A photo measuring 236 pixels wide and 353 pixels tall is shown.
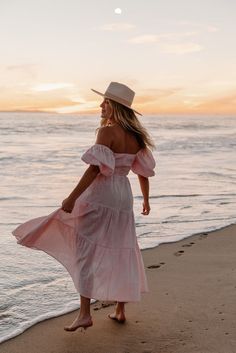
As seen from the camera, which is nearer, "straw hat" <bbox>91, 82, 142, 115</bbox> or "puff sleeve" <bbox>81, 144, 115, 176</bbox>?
"puff sleeve" <bbox>81, 144, 115, 176</bbox>

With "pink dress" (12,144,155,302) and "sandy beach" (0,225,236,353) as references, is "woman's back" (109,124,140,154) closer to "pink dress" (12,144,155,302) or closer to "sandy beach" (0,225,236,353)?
"pink dress" (12,144,155,302)

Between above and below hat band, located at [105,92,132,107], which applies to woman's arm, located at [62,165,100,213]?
below

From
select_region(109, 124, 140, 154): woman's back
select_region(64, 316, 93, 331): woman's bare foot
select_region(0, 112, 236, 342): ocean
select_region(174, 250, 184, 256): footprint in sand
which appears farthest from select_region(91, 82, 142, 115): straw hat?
select_region(174, 250, 184, 256): footprint in sand

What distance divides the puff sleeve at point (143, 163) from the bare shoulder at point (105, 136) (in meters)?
0.32

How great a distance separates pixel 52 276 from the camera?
5.20 m

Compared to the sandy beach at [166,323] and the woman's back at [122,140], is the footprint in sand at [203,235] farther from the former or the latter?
the woman's back at [122,140]

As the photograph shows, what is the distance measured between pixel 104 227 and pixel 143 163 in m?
0.55

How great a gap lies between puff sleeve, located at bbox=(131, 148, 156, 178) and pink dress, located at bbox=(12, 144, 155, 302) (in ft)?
0.22

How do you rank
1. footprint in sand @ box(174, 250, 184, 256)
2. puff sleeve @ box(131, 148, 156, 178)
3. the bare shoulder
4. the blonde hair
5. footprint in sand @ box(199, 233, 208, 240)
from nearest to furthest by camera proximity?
the bare shoulder < the blonde hair < puff sleeve @ box(131, 148, 156, 178) < footprint in sand @ box(174, 250, 184, 256) < footprint in sand @ box(199, 233, 208, 240)

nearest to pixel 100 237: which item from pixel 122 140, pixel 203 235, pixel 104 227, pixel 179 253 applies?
pixel 104 227

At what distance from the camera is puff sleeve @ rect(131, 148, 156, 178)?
397cm

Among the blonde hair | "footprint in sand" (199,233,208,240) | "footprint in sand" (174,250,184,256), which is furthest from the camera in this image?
"footprint in sand" (199,233,208,240)

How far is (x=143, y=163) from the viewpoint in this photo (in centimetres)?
398

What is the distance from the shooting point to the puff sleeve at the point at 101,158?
12.0 feet
